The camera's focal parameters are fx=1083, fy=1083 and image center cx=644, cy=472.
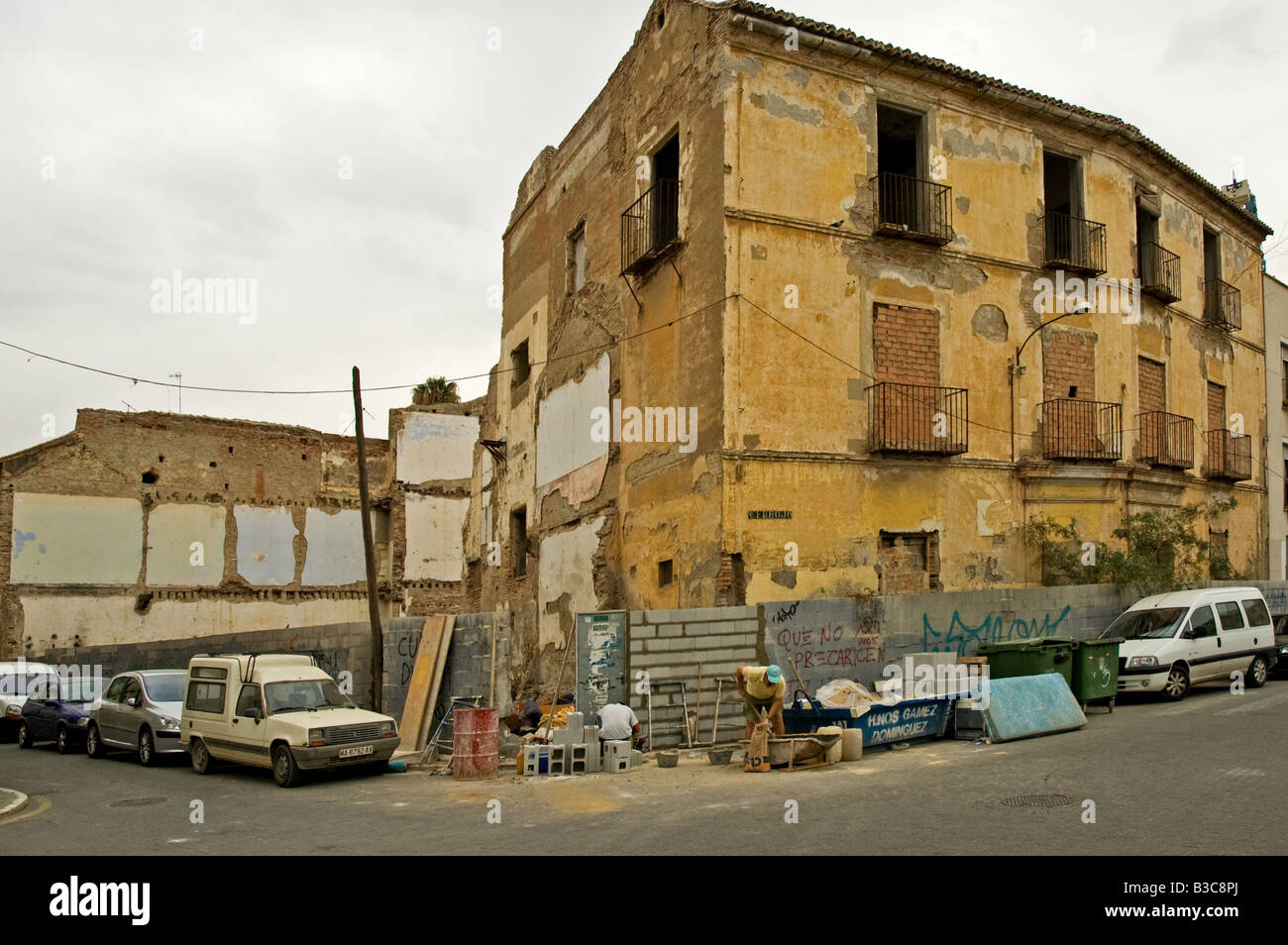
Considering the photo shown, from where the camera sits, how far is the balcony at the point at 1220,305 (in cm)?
2766

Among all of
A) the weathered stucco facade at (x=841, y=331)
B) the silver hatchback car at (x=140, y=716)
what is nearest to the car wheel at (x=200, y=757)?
the silver hatchback car at (x=140, y=716)

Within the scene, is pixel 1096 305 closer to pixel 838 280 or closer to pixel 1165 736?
pixel 838 280

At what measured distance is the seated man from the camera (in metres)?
14.8

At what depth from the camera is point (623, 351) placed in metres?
23.1


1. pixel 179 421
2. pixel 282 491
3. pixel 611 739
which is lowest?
pixel 611 739

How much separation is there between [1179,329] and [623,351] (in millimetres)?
13960

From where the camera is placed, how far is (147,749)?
17.8 m

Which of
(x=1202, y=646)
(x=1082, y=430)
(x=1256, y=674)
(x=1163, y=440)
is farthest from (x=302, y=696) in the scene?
(x=1163, y=440)

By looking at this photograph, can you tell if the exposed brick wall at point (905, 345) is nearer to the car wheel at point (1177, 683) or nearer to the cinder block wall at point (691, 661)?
the cinder block wall at point (691, 661)

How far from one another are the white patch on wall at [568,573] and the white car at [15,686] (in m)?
11.1

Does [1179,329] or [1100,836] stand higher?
[1179,329]

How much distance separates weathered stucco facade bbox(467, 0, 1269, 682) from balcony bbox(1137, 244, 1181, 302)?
0.10m
